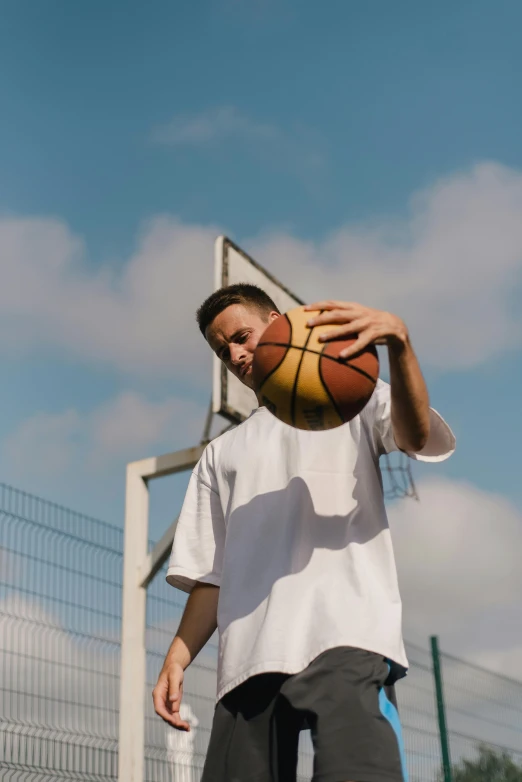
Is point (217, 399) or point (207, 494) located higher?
point (217, 399)

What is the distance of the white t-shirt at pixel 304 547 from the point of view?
2.81 m

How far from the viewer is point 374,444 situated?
317cm

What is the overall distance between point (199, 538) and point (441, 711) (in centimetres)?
685

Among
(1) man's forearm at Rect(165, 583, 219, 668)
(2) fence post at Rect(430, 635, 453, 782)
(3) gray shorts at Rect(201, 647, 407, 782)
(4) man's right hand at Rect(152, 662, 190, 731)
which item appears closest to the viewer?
(3) gray shorts at Rect(201, 647, 407, 782)

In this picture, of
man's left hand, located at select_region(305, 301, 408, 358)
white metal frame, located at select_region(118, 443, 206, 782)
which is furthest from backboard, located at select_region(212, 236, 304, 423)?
man's left hand, located at select_region(305, 301, 408, 358)

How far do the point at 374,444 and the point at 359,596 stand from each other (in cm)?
53

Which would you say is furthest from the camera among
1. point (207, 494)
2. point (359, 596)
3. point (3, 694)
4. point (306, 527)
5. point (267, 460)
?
point (3, 694)

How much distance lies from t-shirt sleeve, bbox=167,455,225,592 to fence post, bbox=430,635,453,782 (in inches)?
265

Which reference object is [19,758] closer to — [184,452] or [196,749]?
[196,749]

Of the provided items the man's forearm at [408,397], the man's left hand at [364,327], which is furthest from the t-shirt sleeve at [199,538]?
the man's left hand at [364,327]

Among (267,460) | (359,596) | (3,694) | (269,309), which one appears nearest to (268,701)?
(359,596)

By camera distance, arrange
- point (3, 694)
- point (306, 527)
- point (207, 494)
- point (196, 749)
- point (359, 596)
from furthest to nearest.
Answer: point (196, 749) → point (3, 694) → point (207, 494) → point (306, 527) → point (359, 596)

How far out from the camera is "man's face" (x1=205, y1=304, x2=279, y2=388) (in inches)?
138

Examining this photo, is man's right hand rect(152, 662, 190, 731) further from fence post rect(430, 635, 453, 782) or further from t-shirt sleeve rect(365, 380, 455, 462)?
fence post rect(430, 635, 453, 782)
